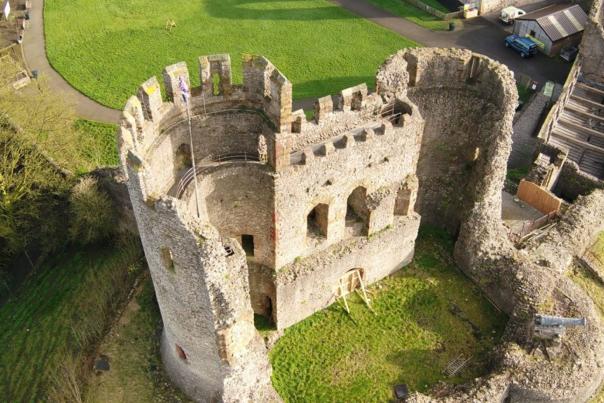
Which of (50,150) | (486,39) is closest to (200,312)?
(50,150)

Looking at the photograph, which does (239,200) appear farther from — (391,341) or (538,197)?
(538,197)

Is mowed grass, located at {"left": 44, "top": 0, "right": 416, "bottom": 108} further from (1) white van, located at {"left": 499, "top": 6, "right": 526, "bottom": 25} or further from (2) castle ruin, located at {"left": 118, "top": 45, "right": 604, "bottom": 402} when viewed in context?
(2) castle ruin, located at {"left": 118, "top": 45, "right": 604, "bottom": 402}

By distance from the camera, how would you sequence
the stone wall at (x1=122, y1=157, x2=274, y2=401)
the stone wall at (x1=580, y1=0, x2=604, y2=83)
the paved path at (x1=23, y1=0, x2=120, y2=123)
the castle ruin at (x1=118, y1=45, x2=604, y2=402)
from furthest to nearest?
the paved path at (x1=23, y1=0, x2=120, y2=123), the stone wall at (x1=580, y1=0, x2=604, y2=83), the castle ruin at (x1=118, y1=45, x2=604, y2=402), the stone wall at (x1=122, y1=157, x2=274, y2=401)

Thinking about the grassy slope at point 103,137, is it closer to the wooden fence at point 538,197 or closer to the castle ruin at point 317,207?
the castle ruin at point 317,207

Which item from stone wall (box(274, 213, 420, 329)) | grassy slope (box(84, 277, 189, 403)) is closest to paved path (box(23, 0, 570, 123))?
stone wall (box(274, 213, 420, 329))

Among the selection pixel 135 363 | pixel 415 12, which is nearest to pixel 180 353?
pixel 135 363

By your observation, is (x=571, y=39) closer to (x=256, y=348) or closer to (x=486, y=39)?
(x=486, y=39)

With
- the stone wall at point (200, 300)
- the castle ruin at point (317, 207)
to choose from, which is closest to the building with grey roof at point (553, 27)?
the castle ruin at point (317, 207)
